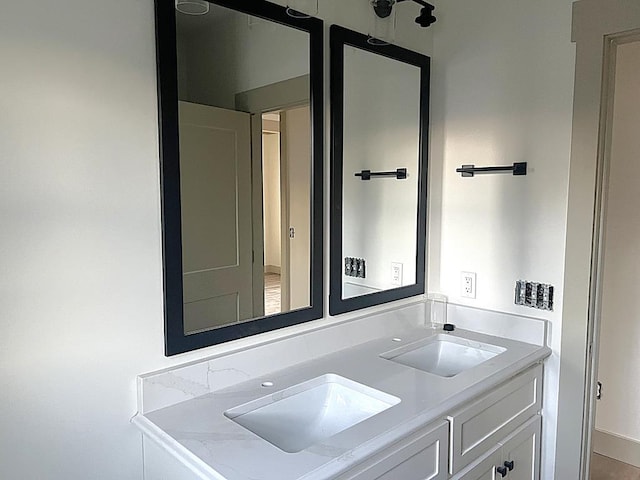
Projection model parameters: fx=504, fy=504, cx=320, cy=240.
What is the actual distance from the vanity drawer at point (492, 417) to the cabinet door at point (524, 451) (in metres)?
0.04

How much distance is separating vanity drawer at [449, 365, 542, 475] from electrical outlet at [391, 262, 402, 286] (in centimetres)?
64

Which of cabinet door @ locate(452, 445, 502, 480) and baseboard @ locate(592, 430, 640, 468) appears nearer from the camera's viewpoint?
cabinet door @ locate(452, 445, 502, 480)

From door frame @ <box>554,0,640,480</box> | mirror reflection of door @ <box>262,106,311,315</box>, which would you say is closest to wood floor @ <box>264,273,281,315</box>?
mirror reflection of door @ <box>262,106,311,315</box>

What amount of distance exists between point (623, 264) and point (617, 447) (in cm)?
103

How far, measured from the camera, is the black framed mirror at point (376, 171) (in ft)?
6.33

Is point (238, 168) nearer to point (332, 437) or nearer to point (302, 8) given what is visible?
point (302, 8)

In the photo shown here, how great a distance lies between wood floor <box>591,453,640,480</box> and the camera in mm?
2639

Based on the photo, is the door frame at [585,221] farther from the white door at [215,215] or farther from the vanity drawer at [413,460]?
the white door at [215,215]

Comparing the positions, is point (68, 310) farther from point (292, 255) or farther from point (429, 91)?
point (429, 91)

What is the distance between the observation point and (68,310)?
1267 mm

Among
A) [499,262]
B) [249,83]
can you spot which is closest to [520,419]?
[499,262]

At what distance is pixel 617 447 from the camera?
9.25 ft

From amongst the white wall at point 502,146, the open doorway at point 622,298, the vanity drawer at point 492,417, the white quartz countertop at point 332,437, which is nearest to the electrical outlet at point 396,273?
the white wall at point 502,146

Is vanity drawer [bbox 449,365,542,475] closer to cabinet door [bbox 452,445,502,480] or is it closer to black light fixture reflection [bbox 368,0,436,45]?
cabinet door [bbox 452,445,502,480]
